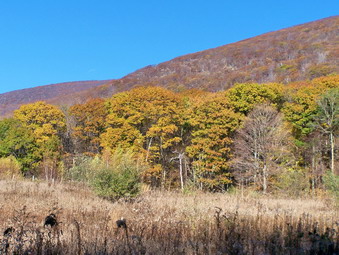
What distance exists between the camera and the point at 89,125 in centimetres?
3441

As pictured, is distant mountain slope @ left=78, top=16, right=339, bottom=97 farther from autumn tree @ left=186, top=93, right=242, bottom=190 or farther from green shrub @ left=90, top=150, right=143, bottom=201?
green shrub @ left=90, top=150, right=143, bottom=201

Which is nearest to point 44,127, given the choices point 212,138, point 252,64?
point 212,138

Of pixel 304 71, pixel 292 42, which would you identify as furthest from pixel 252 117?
pixel 292 42

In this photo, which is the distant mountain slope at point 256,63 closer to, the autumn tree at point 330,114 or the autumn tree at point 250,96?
the autumn tree at point 250,96

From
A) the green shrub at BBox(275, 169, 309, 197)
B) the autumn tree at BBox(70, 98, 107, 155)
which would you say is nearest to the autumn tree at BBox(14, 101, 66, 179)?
the autumn tree at BBox(70, 98, 107, 155)

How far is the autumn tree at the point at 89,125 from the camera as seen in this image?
3406 centimetres

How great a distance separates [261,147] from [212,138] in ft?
13.7

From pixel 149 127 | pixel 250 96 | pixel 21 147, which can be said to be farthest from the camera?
pixel 21 147

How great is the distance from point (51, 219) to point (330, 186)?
8625 mm

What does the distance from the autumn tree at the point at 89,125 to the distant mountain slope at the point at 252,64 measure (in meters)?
26.1

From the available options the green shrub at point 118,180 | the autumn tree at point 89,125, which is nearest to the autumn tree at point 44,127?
the autumn tree at point 89,125

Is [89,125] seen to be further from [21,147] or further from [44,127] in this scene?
→ [21,147]

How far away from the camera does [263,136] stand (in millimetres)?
23938

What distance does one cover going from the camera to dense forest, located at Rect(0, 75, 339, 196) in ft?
77.8
